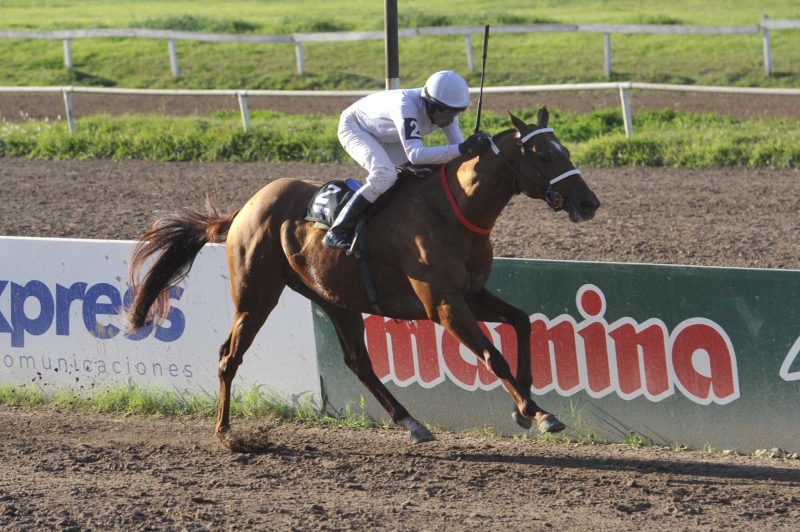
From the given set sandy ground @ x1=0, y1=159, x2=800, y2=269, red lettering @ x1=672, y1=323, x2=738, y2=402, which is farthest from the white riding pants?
sandy ground @ x1=0, y1=159, x2=800, y2=269

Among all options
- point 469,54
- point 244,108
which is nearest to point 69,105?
point 244,108

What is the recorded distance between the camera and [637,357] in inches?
231

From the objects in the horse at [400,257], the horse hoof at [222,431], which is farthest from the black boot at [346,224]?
the horse hoof at [222,431]

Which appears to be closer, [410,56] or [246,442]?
[246,442]

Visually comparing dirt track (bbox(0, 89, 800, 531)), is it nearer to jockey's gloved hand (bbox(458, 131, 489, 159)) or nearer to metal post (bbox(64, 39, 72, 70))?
jockey's gloved hand (bbox(458, 131, 489, 159))

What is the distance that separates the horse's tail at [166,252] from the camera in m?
6.62

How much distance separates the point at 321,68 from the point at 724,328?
17.3 metres

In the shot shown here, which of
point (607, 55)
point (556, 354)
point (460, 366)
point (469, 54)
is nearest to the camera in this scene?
point (556, 354)

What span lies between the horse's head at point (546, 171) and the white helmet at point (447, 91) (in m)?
0.32

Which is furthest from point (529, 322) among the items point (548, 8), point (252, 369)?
point (548, 8)

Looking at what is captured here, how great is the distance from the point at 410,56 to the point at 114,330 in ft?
56.7

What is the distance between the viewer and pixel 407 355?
6508 mm

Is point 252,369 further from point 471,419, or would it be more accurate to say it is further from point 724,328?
point 724,328

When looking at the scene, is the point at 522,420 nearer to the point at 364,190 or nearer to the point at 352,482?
the point at 352,482
